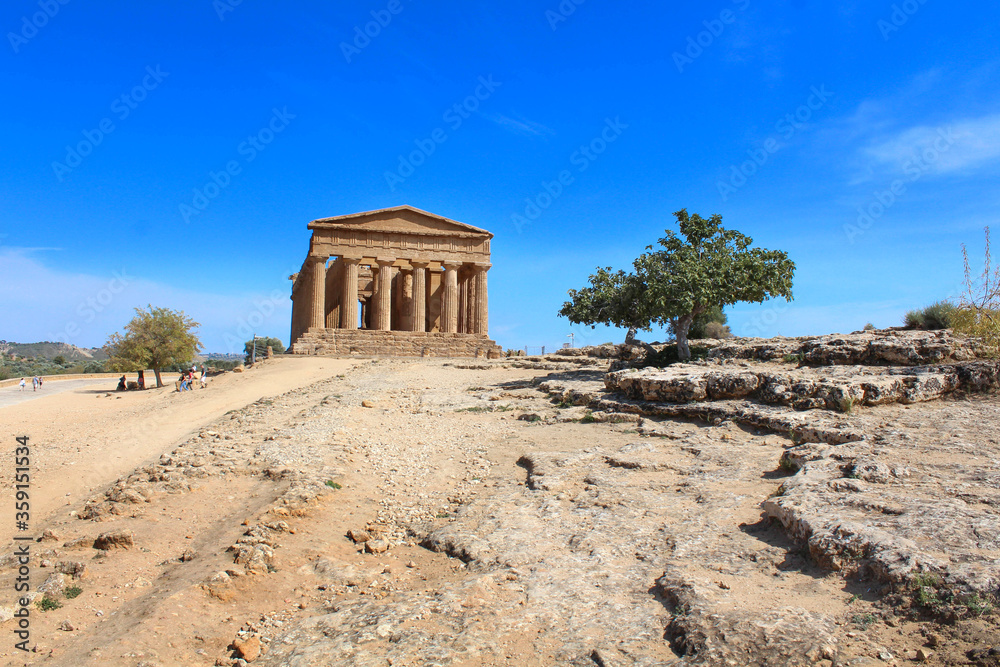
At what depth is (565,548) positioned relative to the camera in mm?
6285

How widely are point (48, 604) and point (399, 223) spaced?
109 feet

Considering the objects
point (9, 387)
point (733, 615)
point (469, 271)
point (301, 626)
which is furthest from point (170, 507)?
point (9, 387)

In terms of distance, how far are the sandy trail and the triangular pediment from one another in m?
11.8

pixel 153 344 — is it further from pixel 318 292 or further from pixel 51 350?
pixel 51 350

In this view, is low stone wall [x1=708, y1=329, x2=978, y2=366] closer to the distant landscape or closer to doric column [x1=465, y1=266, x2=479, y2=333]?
doric column [x1=465, y1=266, x2=479, y2=333]

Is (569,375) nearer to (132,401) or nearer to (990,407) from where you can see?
(990,407)

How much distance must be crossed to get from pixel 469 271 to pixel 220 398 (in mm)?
23480

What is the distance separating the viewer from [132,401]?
23.8m

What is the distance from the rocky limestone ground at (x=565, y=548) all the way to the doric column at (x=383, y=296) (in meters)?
27.1

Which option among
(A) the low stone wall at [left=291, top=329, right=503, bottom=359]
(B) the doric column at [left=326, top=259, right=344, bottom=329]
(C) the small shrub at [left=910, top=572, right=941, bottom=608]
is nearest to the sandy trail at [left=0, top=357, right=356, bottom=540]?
(A) the low stone wall at [left=291, top=329, right=503, bottom=359]

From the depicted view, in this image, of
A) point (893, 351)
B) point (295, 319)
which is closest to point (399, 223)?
point (295, 319)

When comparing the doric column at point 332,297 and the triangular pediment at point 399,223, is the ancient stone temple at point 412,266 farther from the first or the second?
the doric column at point 332,297

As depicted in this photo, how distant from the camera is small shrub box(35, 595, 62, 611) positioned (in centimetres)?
550

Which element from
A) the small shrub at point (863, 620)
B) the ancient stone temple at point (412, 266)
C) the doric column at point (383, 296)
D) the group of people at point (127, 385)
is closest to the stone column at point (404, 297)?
the ancient stone temple at point (412, 266)
